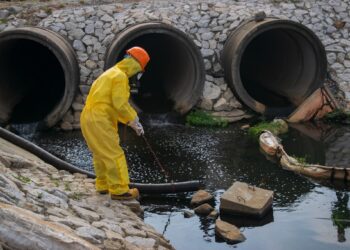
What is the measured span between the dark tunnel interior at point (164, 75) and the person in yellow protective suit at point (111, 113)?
634 cm

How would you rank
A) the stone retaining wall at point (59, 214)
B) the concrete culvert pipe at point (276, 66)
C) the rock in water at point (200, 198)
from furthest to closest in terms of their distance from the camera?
the concrete culvert pipe at point (276, 66)
the rock in water at point (200, 198)
the stone retaining wall at point (59, 214)

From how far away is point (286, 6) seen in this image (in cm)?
1548

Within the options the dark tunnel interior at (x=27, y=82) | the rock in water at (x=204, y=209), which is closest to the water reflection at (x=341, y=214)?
the rock in water at (x=204, y=209)

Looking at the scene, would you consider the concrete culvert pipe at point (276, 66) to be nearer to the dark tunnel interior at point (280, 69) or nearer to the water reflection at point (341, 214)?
the dark tunnel interior at point (280, 69)

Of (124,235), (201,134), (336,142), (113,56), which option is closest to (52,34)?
(113,56)

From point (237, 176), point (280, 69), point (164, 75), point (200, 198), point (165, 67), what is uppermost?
point (280, 69)

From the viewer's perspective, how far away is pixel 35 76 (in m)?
16.1

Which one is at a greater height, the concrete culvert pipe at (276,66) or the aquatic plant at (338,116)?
the concrete culvert pipe at (276,66)

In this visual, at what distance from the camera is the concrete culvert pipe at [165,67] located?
42.8ft

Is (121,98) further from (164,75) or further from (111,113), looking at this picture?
(164,75)

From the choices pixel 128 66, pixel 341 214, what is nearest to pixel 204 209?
pixel 341 214

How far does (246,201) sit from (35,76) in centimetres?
981

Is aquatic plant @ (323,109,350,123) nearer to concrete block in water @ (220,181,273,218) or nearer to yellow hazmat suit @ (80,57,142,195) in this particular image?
concrete block in water @ (220,181,273,218)

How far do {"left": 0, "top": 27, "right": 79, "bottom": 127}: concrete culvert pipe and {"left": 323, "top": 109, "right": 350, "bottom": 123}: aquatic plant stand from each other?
243 inches
